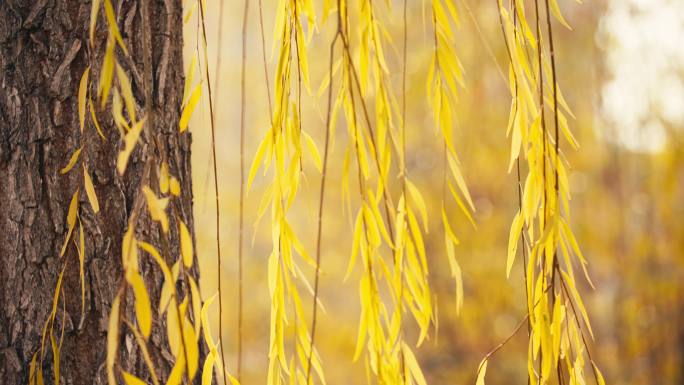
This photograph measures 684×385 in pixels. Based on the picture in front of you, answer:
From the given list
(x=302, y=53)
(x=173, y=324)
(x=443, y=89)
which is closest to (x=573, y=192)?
(x=443, y=89)

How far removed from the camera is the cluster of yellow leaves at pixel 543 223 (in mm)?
647

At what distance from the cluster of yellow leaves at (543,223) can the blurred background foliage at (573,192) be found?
1.88 metres

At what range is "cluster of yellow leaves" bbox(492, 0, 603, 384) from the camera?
65 cm

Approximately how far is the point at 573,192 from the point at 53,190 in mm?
2679

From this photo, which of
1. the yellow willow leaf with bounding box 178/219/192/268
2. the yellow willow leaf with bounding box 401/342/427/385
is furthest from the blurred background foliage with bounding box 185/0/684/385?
the yellow willow leaf with bounding box 178/219/192/268

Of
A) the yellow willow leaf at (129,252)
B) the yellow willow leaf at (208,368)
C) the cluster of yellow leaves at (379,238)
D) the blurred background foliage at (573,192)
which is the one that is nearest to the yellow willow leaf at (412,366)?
the cluster of yellow leaves at (379,238)

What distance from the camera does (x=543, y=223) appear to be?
0.68 meters

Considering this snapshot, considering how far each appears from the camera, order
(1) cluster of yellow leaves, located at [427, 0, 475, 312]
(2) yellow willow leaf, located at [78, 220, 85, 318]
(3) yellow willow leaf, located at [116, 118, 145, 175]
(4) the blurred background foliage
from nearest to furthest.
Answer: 1. (3) yellow willow leaf, located at [116, 118, 145, 175]
2. (2) yellow willow leaf, located at [78, 220, 85, 318]
3. (1) cluster of yellow leaves, located at [427, 0, 475, 312]
4. (4) the blurred background foliage

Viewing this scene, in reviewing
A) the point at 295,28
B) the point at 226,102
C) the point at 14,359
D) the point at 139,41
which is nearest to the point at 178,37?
the point at 139,41

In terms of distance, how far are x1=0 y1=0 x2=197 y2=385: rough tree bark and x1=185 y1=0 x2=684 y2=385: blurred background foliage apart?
6.17 ft

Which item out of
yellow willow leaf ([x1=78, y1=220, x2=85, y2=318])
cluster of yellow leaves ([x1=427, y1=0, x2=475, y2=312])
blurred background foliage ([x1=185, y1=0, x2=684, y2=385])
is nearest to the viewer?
yellow willow leaf ([x1=78, y1=220, x2=85, y2=318])

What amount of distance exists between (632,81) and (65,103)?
2.28m

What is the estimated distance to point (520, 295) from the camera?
2955 millimetres

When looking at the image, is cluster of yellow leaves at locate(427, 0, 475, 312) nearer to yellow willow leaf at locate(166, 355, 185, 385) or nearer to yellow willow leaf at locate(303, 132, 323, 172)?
yellow willow leaf at locate(303, 132, 323, 172)
